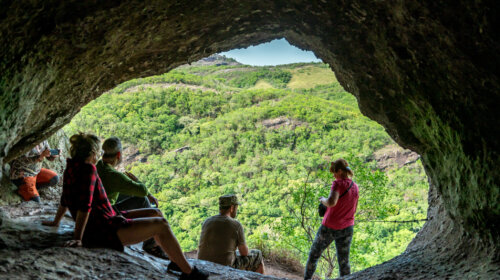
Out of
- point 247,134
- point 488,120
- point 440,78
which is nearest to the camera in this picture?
point 488,120

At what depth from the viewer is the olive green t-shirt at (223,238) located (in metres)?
4.19

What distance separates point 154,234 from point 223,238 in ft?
5.00

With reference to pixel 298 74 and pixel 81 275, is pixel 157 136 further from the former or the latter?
pixel 81 275

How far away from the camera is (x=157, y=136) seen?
2013 inches

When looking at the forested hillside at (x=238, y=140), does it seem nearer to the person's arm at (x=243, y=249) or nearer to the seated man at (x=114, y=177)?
the person's arm at (x=243, y=249)

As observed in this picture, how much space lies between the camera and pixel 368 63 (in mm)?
4133

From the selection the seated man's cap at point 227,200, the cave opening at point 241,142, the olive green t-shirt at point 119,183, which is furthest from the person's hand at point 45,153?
the cave opening at point 241,142

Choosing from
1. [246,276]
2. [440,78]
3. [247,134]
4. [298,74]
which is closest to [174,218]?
[247,134]

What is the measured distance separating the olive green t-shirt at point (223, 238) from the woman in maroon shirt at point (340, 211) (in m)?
1.08

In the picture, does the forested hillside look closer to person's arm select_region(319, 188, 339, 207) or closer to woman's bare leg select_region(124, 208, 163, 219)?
person's arm select_region(319, 188, 339, 207)

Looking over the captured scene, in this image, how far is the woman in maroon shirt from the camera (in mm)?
4238

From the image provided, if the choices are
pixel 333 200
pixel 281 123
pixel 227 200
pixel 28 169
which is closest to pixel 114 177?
pixel 227 200

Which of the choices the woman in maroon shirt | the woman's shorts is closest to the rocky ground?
the woman's shorts

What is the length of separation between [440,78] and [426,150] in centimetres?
133
